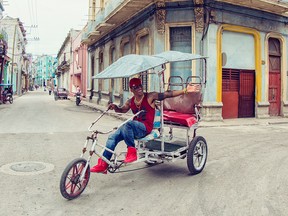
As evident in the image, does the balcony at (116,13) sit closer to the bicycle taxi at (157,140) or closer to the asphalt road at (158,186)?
the asphalt road at (158,186)

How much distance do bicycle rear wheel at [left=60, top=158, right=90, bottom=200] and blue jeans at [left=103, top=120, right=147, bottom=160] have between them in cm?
55

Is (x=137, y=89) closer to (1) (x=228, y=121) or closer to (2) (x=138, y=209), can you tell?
(2) (x=138, y=209)

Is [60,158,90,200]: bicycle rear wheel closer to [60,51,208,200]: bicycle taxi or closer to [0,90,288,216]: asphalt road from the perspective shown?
[60,51,208,200]: bicycle taxi

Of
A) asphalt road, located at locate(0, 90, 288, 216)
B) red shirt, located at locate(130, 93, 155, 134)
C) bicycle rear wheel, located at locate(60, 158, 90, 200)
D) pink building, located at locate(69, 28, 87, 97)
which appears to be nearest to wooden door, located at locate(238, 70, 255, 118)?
asphalt road, located at locate(0, 90, 288, 216)

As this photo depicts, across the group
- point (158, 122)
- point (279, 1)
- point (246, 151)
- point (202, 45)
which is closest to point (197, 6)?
point (202, 45)

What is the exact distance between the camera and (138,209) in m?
3.84

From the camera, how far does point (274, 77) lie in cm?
1606

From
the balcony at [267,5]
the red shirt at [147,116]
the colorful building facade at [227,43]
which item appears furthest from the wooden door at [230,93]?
the red shirt at [147,116]

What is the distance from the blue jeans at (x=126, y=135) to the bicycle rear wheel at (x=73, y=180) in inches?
21.5

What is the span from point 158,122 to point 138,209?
204cm

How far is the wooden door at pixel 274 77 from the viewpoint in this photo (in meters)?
15.9

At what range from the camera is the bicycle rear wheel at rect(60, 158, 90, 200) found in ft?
13.0

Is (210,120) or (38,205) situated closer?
(38,205)

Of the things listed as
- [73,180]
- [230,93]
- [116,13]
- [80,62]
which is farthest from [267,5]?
[80,62]
